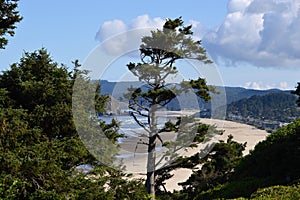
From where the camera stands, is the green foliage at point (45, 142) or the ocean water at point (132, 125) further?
the ocean water at point (132, 125)

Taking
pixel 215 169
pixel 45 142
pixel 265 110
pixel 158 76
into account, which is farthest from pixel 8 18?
pixel 265 110

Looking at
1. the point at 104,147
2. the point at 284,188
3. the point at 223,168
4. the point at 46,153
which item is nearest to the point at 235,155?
the point at 223,168

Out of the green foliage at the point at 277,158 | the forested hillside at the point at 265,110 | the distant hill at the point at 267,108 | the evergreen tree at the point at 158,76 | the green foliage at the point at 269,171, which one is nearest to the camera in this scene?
the green foliage at the point at 269,171

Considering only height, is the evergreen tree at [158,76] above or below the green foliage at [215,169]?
above

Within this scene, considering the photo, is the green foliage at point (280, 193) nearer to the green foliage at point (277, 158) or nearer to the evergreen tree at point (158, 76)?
the green foliage at point (277, 158)

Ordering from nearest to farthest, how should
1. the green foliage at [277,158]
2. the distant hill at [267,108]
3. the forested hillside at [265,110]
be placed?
the green foliage at [277,158] < the forested hillside at [265,110] < the distant hill at [267,108]

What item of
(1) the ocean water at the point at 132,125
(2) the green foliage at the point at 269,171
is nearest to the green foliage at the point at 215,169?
(1) the ocean water at the point at 132,125

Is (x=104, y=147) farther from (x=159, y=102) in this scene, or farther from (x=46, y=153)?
(x=159, y=102)

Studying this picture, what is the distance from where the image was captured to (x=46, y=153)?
9320 mm

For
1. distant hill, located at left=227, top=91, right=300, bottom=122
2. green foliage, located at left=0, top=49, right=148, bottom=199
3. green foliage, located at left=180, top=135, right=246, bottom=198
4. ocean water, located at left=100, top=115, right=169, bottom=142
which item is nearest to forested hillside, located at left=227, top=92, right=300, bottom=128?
distant hill, located at left=227, top=91, right=300, bottom=122

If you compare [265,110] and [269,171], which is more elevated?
[265,110]

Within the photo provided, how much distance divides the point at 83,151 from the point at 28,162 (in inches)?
108

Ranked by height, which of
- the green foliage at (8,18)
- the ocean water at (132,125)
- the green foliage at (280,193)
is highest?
the green foliage at (8,18)

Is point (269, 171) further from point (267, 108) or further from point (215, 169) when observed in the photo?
point (267, 108)
